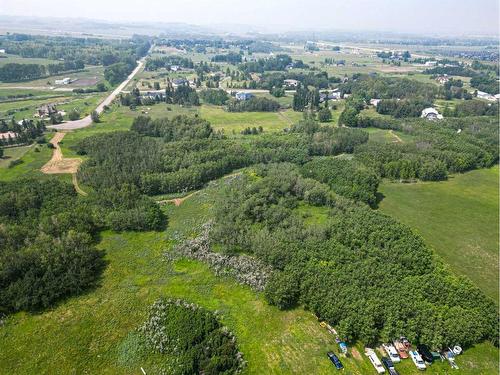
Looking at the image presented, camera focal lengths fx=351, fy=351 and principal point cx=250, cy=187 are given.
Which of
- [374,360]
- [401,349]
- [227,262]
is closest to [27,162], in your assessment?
[227,262]

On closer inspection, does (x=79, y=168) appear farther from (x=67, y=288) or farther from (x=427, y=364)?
(x=427, y=364)

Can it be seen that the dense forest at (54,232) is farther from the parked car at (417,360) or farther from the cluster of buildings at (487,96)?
the cluster of buildings at (487,96)

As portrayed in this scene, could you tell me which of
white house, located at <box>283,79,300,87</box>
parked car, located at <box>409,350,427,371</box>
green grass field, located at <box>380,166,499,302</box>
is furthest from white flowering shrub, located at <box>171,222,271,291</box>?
white house, located at <box>283,79,300,87</box>

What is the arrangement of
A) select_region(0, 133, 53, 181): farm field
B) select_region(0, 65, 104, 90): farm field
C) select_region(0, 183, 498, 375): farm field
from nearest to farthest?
select_region(0, 183, 498, 375): farm field < select_region(0, 133, 53, 181): farm field < select_region(0, 65, 104, 90): farm field

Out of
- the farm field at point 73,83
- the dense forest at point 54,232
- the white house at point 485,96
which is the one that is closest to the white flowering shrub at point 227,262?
the dense forest at point 54,232

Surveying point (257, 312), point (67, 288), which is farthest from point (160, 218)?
point (257, 312)

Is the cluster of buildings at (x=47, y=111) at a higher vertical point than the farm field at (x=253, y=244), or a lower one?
higher

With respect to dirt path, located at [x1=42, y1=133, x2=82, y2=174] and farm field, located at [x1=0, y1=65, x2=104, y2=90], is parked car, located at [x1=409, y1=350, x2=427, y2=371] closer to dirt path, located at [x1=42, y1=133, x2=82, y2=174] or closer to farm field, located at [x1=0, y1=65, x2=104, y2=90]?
dirt path, located at [x1=42, y1=133, x2=82, y2=174]
